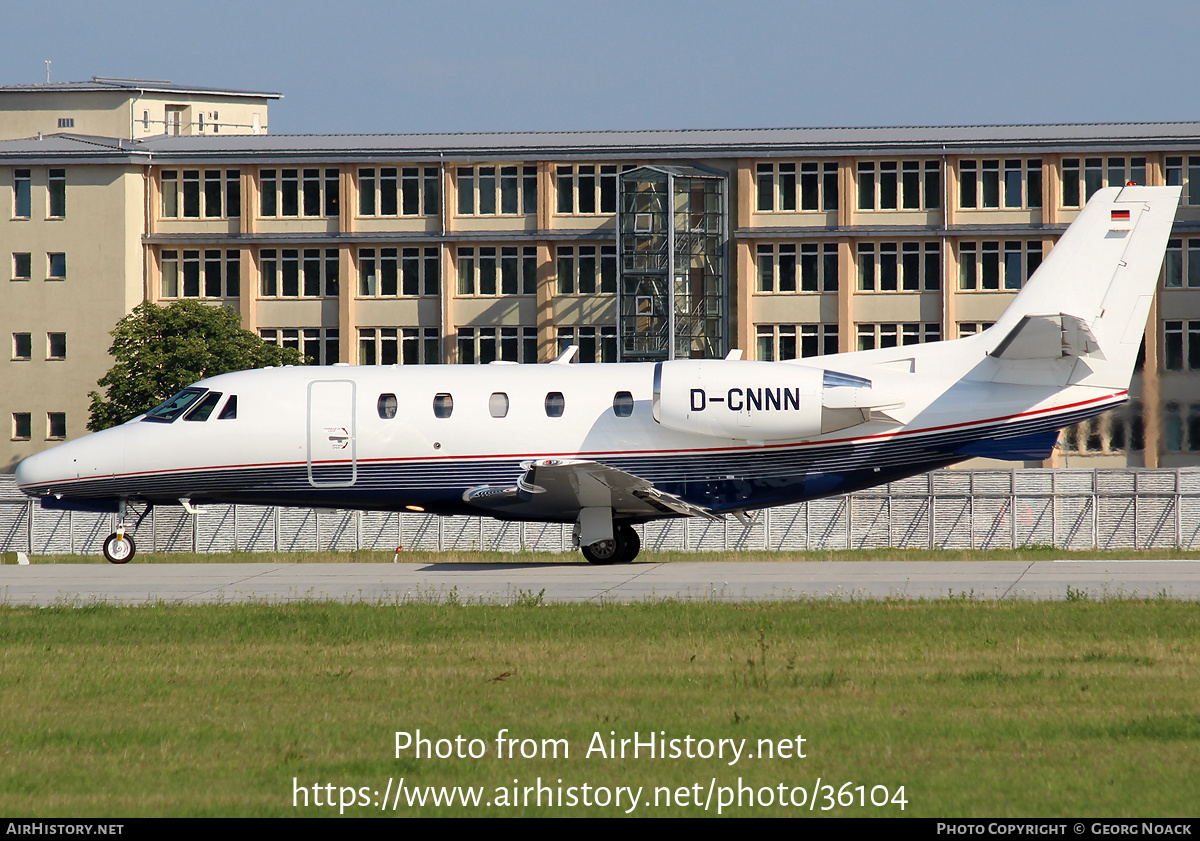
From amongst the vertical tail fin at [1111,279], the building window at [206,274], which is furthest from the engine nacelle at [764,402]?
the building window at [206,274]

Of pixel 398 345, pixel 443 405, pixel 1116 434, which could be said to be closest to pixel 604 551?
pixel 443 405

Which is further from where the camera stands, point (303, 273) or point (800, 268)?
point (303, 273)

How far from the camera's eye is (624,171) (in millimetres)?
59688

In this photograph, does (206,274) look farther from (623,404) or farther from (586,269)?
(623,404)

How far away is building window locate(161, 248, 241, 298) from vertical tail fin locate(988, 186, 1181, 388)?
48.1 m

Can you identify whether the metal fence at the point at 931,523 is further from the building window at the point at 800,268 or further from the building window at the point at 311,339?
the building window at the point at 311,339

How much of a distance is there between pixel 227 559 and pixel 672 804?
23216mm

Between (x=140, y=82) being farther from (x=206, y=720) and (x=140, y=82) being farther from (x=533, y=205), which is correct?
(x=206, y=720)

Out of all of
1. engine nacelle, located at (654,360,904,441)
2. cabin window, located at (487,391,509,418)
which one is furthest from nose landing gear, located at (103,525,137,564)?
engine nacelle, located at (654,360,904,441)

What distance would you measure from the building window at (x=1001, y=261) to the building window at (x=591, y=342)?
632 inches

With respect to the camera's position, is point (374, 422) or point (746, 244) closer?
point (374, 422)

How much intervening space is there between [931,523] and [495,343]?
31190mm

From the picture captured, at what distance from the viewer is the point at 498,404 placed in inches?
891

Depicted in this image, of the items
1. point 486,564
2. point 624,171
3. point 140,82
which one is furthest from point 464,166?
point 486,564
